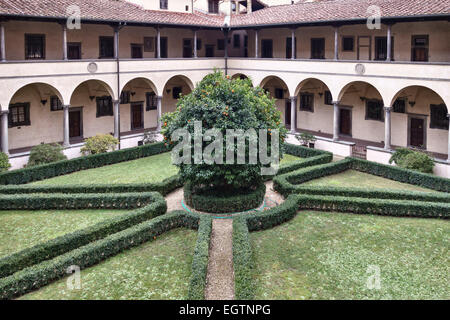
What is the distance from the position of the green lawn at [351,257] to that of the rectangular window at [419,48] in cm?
1204

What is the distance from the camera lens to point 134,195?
1731cm

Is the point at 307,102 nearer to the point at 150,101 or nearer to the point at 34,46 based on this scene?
the point at 150,101

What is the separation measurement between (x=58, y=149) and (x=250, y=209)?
463 inches

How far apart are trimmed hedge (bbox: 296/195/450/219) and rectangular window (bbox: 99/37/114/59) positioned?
59.0ft

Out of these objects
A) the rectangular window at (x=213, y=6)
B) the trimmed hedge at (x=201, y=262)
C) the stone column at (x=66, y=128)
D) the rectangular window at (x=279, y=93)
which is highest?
the rectangular window at (x=213, y=6)

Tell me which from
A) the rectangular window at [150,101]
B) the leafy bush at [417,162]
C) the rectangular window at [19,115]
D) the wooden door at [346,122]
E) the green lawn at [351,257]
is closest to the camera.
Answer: the green lawn at [351,257]

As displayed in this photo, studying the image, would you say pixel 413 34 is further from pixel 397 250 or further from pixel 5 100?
pixel 5 100

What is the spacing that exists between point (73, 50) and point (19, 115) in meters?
5.24

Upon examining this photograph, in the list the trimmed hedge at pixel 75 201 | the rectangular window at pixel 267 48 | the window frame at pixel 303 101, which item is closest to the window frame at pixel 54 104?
the trimmed hedge at pixel 75 201

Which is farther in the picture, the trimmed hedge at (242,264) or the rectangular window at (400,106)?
the rectangular window at (400,106)

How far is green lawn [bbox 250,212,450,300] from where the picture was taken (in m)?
11.4

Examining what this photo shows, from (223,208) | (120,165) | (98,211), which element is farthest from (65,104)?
(223,208)

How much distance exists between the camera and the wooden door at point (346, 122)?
97.5ft

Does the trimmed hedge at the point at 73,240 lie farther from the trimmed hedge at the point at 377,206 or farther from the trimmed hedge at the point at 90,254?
the trimmed hedge at the point at 377,206
